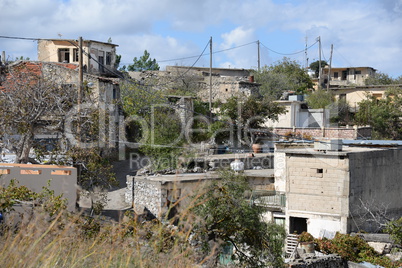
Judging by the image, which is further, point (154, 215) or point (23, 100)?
point (154, 215)

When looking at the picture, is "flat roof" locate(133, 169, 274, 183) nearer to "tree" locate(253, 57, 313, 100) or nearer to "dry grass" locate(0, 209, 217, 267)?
"dry grass" locate(0, 209, 217, 267)

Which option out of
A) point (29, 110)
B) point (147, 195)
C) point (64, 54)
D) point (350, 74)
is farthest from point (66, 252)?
point (350, 74)

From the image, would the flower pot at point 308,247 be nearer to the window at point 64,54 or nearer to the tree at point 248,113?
the tree at point 248,113

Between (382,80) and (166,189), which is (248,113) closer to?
(166,189)

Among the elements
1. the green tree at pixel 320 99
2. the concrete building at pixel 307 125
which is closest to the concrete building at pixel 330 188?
the concrete building at pixel 307 125

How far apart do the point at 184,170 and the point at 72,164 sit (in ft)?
25.5

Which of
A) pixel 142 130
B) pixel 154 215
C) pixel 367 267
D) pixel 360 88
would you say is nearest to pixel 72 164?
pixel 154 215

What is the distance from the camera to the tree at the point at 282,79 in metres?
44.2

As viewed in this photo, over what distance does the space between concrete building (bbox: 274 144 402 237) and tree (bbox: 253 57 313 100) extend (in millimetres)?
22008

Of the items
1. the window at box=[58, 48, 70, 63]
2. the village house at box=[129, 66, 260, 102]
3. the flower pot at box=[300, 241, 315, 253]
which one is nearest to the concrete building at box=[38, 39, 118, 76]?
the window at box=[58, 48, 70, 63]

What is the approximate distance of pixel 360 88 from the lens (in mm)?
44500

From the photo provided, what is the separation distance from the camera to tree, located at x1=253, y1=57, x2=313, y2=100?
44.2m

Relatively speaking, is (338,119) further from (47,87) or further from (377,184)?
(47,87)

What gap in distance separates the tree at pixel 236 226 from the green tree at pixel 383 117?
29853 millimetres
